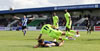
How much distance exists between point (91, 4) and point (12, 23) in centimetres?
2271

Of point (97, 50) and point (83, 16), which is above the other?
point (97, 50)

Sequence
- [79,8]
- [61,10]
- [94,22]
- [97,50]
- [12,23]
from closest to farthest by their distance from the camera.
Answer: [97,50]
[94,22]
[79,8]
[61,10]
[12,23]

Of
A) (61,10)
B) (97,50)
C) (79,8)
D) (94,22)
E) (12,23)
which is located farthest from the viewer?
(12,23)

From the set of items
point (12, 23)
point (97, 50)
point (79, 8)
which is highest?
point (97, 50)

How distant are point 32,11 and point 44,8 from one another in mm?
4379

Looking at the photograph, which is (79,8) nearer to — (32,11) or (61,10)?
Answer: (61,10)

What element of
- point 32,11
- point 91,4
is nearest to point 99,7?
point 91,4

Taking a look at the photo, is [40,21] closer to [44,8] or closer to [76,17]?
[44,8]

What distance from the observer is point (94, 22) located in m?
52.3

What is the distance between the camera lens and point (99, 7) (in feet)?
177

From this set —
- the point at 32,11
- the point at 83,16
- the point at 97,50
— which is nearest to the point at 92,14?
the point at 83,16

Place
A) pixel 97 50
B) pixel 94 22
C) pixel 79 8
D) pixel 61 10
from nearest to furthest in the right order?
pixel 97 50 < pixel 94 22 < pixel 79 8 < pixel 61 10

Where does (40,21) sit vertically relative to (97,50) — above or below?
below

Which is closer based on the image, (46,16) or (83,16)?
(83,16)
